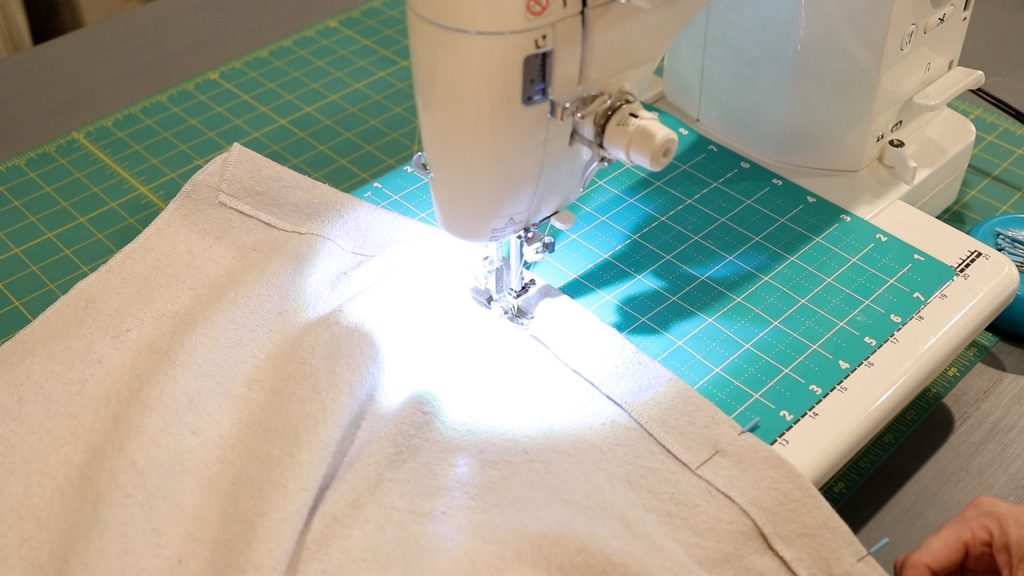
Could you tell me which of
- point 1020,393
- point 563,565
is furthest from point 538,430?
point 1020,393

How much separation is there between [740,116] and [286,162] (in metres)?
0.77

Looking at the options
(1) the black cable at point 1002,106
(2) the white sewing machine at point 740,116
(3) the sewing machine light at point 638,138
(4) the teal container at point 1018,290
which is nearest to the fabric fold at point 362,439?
Answer: (2) the white sewing machine at point 740,116

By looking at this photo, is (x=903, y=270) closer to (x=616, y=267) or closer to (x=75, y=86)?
(x=616, y=267)

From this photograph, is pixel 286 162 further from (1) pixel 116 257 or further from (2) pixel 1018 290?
(2) pixel 1018 290

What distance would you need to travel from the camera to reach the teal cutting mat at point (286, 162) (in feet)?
4.44

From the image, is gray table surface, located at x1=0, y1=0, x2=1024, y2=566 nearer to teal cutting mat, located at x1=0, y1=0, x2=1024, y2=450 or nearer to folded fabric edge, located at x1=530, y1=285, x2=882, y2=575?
teal cutting mat, located at x1=0, y1=0, x2=1024, y2=450

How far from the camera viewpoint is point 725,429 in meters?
1.05

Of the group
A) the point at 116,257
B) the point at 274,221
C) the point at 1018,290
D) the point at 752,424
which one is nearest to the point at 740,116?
the point at 1018,290

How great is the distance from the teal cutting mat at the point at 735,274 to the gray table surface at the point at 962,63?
185mm

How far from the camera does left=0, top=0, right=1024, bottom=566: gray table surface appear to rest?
1210 mm

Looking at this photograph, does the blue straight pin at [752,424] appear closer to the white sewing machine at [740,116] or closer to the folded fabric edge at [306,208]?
the white sewing machine at [740,116]

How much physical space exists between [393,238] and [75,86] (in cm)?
94

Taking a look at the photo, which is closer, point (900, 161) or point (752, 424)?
point (752, 424)

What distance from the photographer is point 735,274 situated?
4.26 ft
